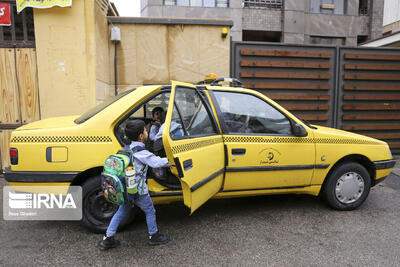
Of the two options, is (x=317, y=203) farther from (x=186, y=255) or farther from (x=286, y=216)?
(x=186, y=255)

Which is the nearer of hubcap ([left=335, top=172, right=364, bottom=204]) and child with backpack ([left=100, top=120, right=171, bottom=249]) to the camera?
child with backpack ([left=100, top=120, right=171, bottom=249])

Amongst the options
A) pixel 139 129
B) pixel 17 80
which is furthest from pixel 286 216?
pixel 17 80

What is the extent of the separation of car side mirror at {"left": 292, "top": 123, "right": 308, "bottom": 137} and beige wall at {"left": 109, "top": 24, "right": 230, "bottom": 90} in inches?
149

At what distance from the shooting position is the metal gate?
283 inches

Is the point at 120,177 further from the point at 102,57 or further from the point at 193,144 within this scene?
the point at 102,57

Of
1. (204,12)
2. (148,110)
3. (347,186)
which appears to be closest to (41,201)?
(148,110)

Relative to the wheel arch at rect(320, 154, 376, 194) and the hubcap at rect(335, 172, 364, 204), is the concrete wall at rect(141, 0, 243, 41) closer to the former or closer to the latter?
the wheel arch at rect(320, 154, 376, 194)

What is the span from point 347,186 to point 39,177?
3.87m

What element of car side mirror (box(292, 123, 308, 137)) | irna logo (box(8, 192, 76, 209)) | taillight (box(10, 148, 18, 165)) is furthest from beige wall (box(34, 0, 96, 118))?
car side mirror (box(292, 123, 308, 137))

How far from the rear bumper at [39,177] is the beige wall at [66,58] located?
9.67 feet

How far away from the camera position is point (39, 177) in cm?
308

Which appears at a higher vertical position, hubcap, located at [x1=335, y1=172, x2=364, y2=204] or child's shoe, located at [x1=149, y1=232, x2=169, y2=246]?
hubcap, located at [x1=335, y1=172, x2=364, y2=204]

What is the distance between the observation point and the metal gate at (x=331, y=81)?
7.19m

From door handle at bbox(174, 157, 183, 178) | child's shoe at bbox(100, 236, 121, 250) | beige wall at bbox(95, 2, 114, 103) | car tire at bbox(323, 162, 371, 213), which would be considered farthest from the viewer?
beige wall at bbox(95, 2, 114, 103)
